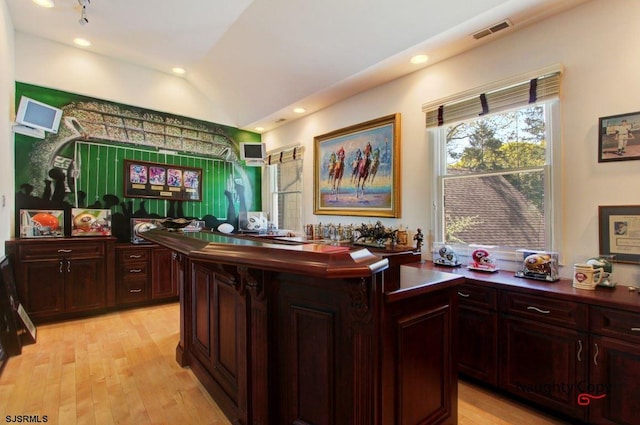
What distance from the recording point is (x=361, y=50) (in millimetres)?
3199

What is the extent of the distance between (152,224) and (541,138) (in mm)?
5042

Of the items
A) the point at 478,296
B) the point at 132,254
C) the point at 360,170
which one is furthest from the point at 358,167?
the point at 132,254

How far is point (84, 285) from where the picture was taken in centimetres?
391

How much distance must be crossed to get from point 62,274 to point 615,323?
541cm

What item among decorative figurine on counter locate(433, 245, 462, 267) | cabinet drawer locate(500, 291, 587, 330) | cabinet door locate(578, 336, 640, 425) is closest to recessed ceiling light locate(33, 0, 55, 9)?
decorative figurine on counter locate(433, 245, 462, 267)

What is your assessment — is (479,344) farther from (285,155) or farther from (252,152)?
(252,152)

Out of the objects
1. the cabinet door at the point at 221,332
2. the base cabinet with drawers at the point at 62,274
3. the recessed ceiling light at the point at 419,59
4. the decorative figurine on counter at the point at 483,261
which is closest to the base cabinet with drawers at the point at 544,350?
the decorative figurine on counter at the point at 483,261

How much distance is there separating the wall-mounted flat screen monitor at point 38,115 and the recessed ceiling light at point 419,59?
181 inches

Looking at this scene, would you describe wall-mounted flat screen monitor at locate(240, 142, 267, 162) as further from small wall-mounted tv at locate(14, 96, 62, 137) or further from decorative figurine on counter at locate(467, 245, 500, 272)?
decorative figurine on counter at locate(467, 245, 500, 272)

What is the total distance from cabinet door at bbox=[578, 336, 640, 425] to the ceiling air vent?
246cm

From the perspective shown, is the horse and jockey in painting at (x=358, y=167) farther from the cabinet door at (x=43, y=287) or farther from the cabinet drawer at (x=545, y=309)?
the cabinet door at (x=43, y=287)

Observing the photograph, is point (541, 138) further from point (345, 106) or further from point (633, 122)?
point (345, 106)

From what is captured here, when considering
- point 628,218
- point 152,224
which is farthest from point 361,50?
point 152,224

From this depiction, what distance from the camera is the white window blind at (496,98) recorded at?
7.95ft
